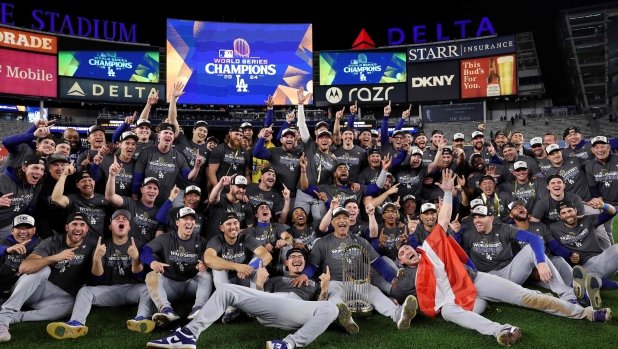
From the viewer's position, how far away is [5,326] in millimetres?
5875

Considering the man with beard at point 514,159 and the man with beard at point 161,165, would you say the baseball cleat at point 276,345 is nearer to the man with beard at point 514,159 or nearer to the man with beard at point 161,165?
the man with beard at point 161,165

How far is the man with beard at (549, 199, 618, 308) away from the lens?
7660 millimetres

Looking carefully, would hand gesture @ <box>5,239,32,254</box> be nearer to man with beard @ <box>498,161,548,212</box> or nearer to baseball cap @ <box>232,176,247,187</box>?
baseball cap @ <box>232,176,247,187</box>

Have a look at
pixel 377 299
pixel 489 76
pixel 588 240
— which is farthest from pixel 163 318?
pixel 489 76

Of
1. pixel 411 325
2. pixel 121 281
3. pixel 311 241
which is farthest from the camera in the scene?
pixel 311 241

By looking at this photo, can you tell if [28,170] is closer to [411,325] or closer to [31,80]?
[411,325]

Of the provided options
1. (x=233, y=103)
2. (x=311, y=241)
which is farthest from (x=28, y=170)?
(x=233, y=103)

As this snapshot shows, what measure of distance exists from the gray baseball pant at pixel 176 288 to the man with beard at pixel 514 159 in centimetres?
666

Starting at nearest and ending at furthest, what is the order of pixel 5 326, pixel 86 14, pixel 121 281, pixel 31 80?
pixel 5 326
pixel 121 281
pixel 31 80
pixel 86 14

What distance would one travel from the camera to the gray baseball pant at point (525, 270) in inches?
270

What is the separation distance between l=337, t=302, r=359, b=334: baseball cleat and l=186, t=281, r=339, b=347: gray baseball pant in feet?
0.44

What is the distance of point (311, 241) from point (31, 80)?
3286 centimetres

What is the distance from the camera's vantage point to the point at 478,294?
6535 mm

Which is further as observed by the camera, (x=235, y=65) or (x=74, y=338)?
(x=235, y=65)
